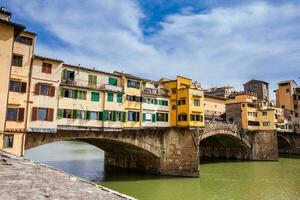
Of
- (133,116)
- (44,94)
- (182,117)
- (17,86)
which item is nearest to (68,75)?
(44,94)

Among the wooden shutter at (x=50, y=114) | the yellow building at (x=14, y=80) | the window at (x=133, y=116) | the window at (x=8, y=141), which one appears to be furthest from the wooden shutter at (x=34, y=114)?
the window at (x=133, y=116)

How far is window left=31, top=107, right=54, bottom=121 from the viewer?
77.6ft

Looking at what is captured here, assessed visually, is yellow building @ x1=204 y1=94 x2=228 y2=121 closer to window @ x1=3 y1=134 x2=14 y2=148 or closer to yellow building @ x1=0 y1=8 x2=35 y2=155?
yellow building @ x1=0 y1=8 x2=35 y2=155

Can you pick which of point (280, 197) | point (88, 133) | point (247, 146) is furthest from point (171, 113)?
point (247, 146)

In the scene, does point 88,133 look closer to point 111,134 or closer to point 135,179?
point 111,134

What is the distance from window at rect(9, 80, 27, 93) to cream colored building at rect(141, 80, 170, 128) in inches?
610

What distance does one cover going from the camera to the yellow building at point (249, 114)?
56219mm

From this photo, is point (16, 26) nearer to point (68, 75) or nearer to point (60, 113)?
point (68, 75)

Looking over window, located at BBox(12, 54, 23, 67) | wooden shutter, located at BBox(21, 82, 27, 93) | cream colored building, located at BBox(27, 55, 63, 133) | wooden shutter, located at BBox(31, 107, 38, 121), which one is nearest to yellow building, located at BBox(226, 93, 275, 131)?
cream colored building, located at BBox(27, 55, 63, 133)

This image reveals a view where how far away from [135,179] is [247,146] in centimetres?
3341

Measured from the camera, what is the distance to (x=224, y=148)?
61.6m

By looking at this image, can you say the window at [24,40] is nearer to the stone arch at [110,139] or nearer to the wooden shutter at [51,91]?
the wooden shutter at [51,91]

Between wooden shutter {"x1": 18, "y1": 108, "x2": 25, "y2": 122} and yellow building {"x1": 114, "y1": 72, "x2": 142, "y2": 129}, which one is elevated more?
yellow building {"x1": 114, "y1": 72, "x2": 142, "y2": 129}

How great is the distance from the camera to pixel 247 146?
183 feet
